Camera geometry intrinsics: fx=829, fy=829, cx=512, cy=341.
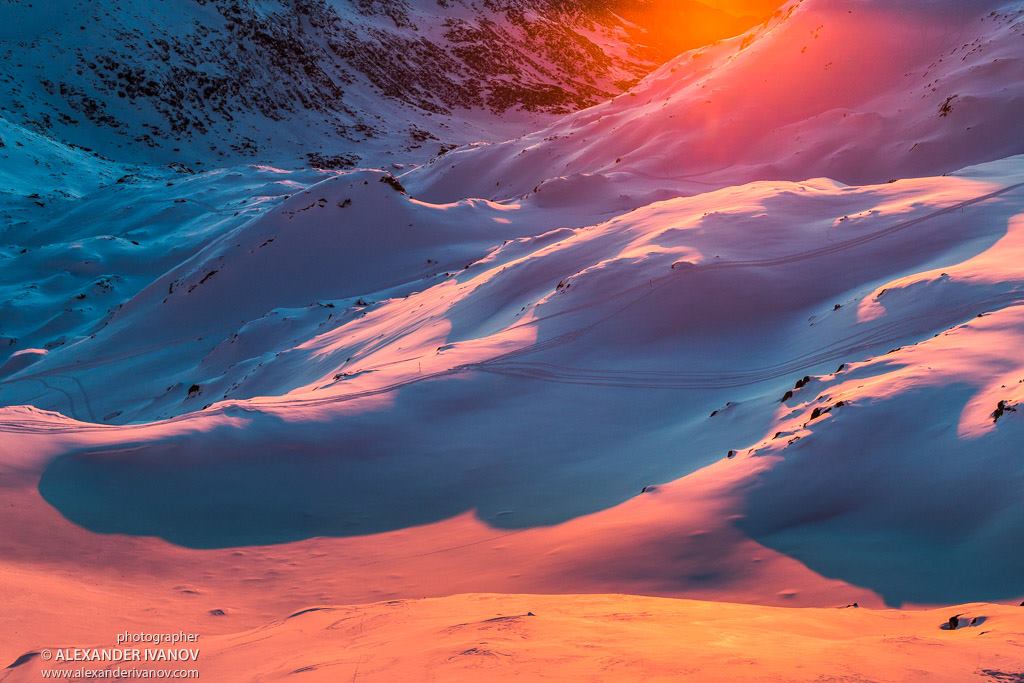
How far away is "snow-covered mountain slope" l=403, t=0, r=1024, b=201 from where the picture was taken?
52.7ft

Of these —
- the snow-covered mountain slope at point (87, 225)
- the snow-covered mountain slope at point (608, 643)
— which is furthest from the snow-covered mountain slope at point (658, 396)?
the snow-covered mountain slope at point (87, 225)

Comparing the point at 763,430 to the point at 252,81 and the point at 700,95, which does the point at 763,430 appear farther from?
the point at 252,81

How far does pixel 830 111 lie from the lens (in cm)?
1850

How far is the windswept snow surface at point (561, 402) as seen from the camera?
4473 mm

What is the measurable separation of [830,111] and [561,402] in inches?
558

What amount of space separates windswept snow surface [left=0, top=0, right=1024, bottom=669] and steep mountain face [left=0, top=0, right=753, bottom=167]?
2031 cm

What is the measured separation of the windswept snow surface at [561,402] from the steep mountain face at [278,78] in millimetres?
20307

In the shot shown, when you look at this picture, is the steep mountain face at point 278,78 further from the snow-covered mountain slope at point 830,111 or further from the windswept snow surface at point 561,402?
the windswept snow surface at point 561,402

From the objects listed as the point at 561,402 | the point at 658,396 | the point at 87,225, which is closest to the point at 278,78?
the point at 87,225

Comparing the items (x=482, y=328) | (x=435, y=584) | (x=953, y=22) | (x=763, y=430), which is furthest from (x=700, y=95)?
(x=435, y=584)

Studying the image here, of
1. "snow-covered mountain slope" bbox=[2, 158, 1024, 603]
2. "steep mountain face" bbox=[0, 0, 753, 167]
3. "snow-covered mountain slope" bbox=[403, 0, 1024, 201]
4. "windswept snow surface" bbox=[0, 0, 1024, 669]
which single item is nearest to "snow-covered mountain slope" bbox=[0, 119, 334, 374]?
"windswept snow surface" bbox=[0, 0, 1024, 669]

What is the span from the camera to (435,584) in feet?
15.4

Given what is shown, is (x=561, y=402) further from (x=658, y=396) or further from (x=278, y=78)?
(x=278, y=78)

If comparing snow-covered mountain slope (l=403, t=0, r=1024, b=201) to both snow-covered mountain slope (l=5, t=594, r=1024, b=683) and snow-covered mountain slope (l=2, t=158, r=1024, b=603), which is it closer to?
snow-covered mountain slope (l=2, t=158, r=1024, b=603)
